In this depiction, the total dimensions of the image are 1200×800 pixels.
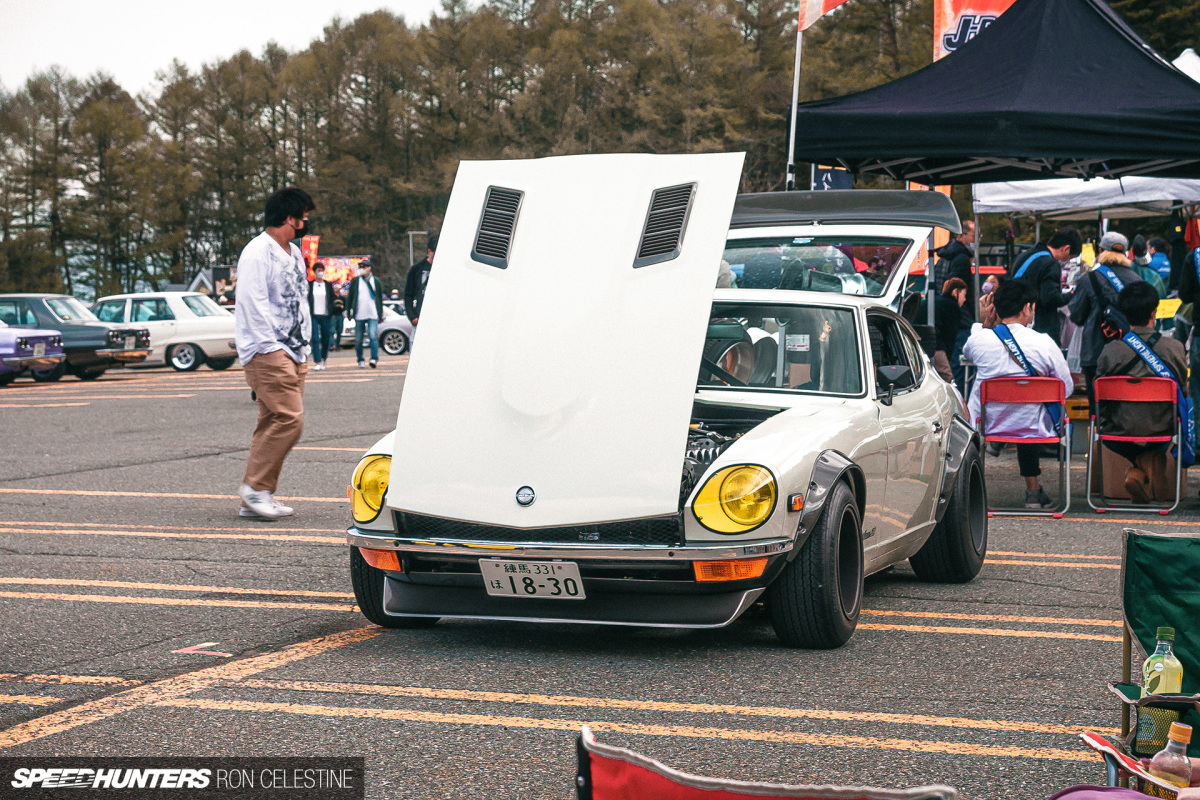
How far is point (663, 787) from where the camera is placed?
169 cm

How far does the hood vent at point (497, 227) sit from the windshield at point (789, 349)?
1037 mm

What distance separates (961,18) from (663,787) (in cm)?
1489

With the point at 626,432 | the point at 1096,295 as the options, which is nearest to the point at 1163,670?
the point at 626,432

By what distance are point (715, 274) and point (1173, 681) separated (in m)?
2.59

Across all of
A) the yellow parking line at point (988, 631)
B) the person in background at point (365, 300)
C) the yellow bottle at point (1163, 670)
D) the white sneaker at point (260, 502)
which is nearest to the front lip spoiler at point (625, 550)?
the yellow parking line at point (988, 631)

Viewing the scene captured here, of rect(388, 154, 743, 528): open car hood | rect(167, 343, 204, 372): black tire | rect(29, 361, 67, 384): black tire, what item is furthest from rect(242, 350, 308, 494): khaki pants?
rect(167, 343, 204, 372): black tire

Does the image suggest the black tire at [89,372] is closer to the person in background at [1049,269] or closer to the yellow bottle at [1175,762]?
the person in background at [1049,269]

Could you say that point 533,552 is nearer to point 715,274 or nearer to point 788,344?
point 715,274

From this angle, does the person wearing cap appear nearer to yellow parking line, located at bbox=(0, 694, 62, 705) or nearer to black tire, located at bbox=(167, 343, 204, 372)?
yellow parking line, located at bbox=(0, 694, 62, 705)

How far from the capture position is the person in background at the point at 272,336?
850 cm

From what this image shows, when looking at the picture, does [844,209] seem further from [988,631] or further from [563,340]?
[563,340]

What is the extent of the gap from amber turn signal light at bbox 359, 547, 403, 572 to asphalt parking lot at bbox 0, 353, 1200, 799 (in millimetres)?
332

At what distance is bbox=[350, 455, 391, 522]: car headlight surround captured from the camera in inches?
212

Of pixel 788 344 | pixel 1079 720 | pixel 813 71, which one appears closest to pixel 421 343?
pixel 788 344
